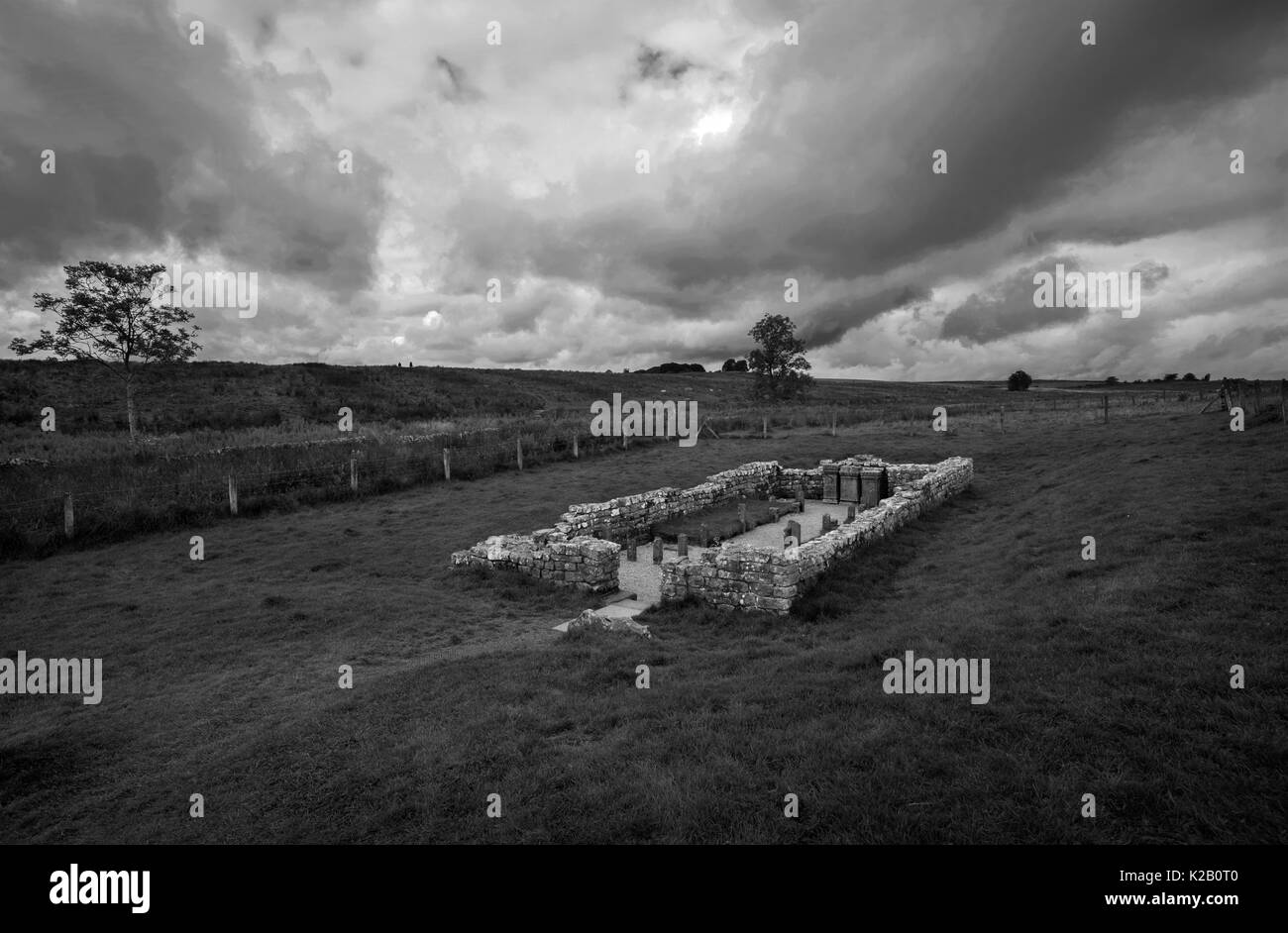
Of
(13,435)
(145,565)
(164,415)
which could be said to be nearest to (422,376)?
(164,415)

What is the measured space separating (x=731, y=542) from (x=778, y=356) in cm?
4176

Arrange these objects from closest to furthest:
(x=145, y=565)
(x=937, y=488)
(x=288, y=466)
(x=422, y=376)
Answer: (x=145, y=565) < (x=937, y=488) < (x=288, y=466) < (x=422, y=376)

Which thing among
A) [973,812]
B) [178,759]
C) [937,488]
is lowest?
[178,759]

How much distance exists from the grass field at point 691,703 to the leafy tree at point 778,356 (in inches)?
1645

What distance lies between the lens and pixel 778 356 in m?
55.1

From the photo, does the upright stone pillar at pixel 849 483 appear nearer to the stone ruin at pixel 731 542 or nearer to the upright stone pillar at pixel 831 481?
the stone ruin at pixel 731 542

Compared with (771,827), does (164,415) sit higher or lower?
higher

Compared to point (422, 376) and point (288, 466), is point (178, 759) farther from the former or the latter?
point (422, 376)

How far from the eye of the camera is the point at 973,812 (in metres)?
4.39

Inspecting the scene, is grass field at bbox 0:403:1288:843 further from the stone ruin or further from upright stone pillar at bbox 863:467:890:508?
upright stone pillar at bbox 863:467:890:508

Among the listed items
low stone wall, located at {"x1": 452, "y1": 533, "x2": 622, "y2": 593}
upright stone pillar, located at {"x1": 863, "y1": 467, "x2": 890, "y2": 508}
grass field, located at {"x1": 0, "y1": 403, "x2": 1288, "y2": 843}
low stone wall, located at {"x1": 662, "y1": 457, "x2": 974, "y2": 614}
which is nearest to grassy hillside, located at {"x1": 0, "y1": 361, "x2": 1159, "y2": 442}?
grass field, located at {"x1": 0, "y1": 403, "x2": 1288, "y2": 843}

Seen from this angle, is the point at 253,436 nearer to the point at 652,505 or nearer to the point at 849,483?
the point at 652,505
